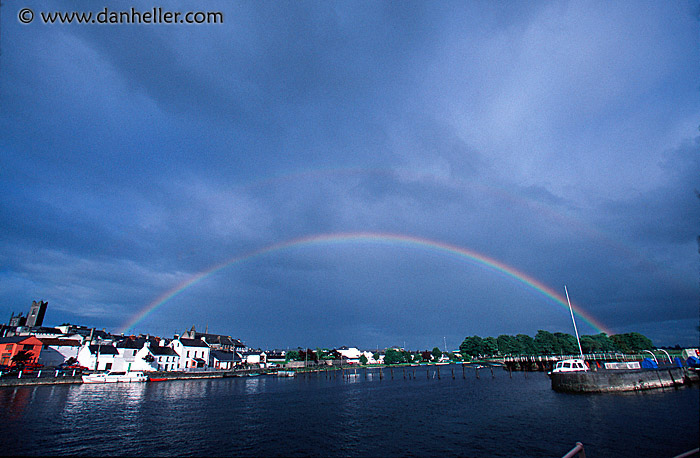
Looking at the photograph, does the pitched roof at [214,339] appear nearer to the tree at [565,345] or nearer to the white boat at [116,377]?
the white boat at [116,377]

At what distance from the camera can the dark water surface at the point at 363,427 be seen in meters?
27.7

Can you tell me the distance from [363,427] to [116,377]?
89.3 metres

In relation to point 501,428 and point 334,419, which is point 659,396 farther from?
point 334,419

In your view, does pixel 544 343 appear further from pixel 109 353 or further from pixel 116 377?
pixel 109 353

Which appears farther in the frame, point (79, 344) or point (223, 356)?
point (223, 356)

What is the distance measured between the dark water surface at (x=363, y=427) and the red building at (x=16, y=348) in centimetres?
5605

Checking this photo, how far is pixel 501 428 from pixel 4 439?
46.5 m

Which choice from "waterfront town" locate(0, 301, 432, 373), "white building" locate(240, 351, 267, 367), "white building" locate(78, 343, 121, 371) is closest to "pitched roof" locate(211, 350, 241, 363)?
"waterfront town" locate(0, 301, 432, 373)

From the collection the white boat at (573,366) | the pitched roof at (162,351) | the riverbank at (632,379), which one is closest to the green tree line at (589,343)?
the white boat at (573,366)

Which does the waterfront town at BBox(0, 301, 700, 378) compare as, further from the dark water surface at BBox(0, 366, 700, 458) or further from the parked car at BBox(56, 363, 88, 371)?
the dark water surface at BBox(0, 366, 700, 458)

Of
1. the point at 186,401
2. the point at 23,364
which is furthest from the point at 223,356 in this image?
the point at 186,401

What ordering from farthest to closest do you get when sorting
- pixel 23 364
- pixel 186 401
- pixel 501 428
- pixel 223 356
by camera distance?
pixel 223 356 < pixel 23 364 < pixel 186 401 < pixel 501 428

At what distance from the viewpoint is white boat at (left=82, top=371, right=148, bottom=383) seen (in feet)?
296

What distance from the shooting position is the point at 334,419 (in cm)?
4359
